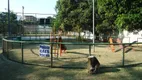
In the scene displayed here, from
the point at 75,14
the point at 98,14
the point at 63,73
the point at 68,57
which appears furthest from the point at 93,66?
the point at 75,14

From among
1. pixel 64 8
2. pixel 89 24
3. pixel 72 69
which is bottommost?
pixel 72 69

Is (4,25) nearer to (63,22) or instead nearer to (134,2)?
(63,22)

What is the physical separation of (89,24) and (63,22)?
167 inches

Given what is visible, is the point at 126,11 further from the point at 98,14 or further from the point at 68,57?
the point at 98,14

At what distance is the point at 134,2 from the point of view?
1728 centimetres

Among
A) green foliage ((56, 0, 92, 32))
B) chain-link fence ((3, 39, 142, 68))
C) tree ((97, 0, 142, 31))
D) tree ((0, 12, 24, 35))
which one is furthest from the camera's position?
tree ((0, 12, 24, 35))

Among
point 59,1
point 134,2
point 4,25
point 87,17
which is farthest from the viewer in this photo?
point 4,25

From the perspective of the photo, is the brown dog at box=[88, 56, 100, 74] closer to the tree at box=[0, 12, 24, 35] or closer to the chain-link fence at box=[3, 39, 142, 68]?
the chain-link fence at box=[3, 39, 142, 68]

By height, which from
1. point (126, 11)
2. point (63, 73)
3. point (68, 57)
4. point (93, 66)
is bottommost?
point (63, 73)

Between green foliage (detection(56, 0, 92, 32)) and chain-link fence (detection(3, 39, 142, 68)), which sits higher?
green foliage (detection(56, 0, 92, 32))

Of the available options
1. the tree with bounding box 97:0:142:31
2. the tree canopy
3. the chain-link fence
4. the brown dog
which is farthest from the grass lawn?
the tree canopy

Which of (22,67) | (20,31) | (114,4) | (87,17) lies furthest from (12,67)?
(20,31)

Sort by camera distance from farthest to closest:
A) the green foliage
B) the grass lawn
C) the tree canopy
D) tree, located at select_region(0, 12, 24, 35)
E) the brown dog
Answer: tree, located at select_region(0, 12, 24, 35) < the green foliage < the tree canopy < the brown dog < the grass lawn

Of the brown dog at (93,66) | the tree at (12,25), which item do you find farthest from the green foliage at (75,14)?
the brown dog at (93,66)
